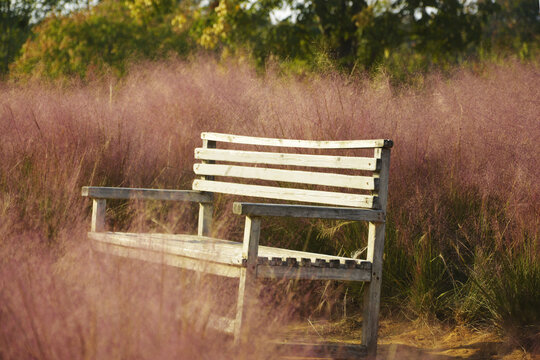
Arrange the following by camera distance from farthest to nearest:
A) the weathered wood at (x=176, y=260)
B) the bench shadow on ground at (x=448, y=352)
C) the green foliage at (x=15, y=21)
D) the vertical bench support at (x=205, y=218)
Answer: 1. the green foliage at (x=15, y=21)
2. the vertical bench support at (x=205, y=218)
3. the bench shadow on ground at (x=448, y=352)
4. the weathered wood at (x=176, y=260)

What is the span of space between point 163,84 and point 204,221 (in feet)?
8.89

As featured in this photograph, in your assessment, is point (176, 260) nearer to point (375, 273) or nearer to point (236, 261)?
point (236, 261)

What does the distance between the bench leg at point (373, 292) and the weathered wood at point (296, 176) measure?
0.66 ft

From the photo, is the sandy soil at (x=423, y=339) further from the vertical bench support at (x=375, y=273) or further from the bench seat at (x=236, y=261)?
A: the bench seat at (x=236, y=261)

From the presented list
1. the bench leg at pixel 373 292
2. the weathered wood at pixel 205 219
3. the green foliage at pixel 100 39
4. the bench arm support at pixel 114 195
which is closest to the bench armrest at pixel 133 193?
the bench arm support at pixel 114 195

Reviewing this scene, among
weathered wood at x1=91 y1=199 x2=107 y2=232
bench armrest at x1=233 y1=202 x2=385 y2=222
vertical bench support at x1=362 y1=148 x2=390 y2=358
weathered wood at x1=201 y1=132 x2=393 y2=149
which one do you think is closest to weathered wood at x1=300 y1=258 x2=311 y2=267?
bench armrest at x1=233 y1=202 x2=385 y2=222

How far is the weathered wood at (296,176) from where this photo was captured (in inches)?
131

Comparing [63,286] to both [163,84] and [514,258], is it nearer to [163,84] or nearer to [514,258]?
[514,258]

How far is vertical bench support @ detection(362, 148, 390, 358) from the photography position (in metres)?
3.24

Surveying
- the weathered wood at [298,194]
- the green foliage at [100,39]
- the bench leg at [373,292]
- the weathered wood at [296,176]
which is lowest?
the bench leg at [373,292]

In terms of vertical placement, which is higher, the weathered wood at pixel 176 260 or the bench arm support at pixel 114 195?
the bench arm support at pixel 114 195

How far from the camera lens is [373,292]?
323cm

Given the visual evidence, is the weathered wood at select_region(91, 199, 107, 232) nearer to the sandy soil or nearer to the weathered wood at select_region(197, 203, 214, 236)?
the weathered wood at select_region(197, 203, 214, 236)

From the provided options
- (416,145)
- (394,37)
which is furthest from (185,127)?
(394,37)
